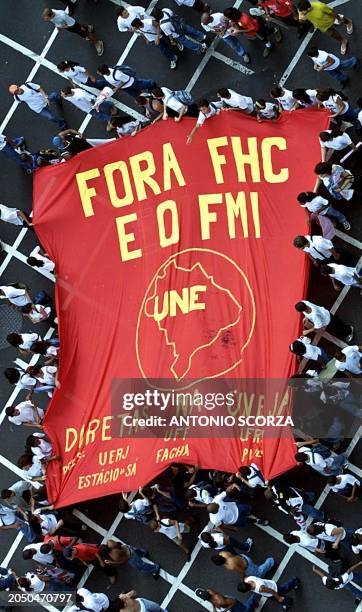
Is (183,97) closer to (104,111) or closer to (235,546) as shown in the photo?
(104,111)

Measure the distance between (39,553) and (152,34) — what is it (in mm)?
9250

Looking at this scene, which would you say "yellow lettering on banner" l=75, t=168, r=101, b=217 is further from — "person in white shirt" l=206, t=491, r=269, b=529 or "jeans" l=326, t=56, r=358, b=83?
"person in white shirt" l=206, t=491, r=269, b=529

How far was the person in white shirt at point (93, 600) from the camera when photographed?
15742mm

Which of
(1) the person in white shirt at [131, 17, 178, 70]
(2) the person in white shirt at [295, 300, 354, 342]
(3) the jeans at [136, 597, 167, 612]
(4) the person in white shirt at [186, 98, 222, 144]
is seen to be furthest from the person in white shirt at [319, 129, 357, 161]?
(3) the jeans at [136, 597, 167, 612]

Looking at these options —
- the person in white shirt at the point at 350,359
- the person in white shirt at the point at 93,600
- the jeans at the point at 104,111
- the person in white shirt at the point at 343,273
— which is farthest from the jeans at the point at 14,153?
the person in white shirt at the point at 93,600

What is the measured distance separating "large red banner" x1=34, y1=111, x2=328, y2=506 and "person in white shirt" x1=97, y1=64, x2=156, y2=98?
1025 mm

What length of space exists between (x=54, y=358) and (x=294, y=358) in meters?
A: 4.61

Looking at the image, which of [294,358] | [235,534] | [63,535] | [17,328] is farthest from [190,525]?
[17,328]

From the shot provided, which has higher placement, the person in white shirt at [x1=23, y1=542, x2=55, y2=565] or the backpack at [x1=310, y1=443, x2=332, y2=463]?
the backpack at [x1=310, y1=443, x2=332, y2=463]

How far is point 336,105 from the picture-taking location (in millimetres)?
15852

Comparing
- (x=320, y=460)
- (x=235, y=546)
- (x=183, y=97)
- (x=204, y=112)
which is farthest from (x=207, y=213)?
(x=235, y=546)

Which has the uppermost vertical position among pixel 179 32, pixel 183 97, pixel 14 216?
pixel 179 32

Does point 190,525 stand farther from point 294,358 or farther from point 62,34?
point 62,34

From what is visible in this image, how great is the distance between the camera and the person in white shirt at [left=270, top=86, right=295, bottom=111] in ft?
53.6
